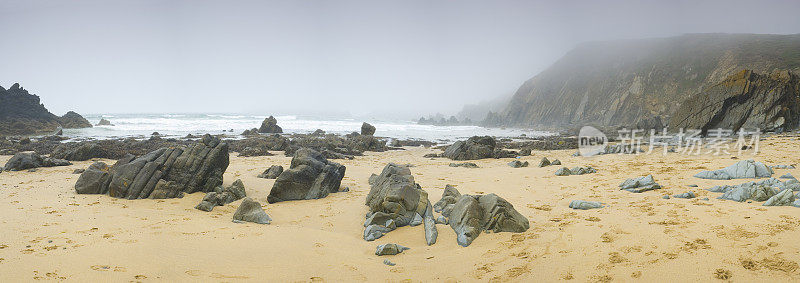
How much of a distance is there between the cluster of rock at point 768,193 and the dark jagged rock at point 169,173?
37.1 ft

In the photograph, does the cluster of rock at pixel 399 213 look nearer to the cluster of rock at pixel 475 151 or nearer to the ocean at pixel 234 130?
the cluster of rock at pixel 475 151

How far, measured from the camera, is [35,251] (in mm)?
4422

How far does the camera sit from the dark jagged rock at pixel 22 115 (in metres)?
36.4

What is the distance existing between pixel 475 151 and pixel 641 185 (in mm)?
10777

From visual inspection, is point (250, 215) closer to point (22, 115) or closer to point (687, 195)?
point (687, 195)

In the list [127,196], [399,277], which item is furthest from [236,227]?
[127,196]

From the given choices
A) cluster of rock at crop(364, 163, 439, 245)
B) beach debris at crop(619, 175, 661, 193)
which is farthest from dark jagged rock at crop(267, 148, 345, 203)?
beach debris at crop(619, 175, 661, 193)

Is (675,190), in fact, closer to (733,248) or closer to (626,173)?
(626,173)

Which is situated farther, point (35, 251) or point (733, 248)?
point (35, 251)

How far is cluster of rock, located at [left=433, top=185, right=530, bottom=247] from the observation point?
528 cm

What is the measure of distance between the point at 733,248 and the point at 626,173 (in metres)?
7.33

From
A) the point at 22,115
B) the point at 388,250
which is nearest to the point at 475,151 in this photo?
the point at 388,250

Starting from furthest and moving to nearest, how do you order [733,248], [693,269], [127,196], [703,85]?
[703,85]
[127,196]
[733,248]
[693,269]

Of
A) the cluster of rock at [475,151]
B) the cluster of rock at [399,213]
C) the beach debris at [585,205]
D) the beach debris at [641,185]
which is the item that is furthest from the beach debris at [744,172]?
the cluster of rock at [475,151]
